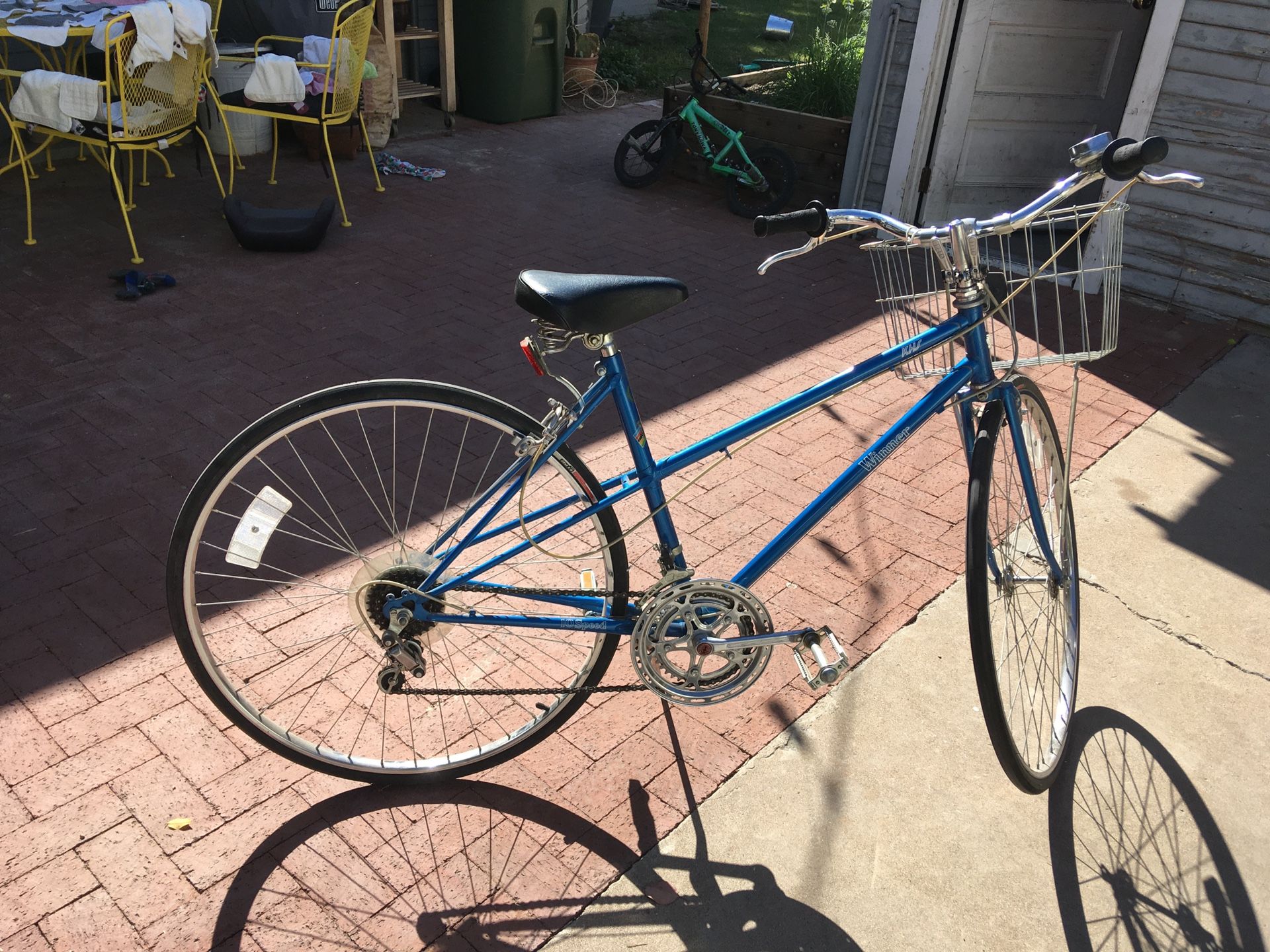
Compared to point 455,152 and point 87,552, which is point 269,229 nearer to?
point 455,152

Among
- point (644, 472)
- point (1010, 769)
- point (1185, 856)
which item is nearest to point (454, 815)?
point (644, 472)

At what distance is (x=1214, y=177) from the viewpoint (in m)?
6.01

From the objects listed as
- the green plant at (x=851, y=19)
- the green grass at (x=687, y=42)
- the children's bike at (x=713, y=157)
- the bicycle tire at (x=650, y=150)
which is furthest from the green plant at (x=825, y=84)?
the green grass at (x=687, y=42)

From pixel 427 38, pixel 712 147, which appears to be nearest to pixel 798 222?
pixel 712 147

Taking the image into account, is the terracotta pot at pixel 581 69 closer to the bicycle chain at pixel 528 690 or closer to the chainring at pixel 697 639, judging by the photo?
the bicycle chain at pixel 528 690

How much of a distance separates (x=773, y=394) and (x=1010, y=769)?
8.28 ft

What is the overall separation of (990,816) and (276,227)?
4.95 m

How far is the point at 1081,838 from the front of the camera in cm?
271

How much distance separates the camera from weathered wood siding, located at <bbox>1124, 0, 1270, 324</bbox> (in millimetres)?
5777

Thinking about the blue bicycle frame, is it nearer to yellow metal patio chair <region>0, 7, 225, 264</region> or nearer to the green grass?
yellow metal patio chair <region>0, 7, 225, 264</region>

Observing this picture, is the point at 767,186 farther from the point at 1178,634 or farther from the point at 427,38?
the point at 1178,634

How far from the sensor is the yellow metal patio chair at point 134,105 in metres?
5.35

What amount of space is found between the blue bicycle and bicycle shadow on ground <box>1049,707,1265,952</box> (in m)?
0.15

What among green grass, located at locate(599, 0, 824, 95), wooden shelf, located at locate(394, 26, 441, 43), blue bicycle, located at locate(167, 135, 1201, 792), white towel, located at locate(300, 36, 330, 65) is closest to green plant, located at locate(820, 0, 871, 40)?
green grass, located at locate(599, 0, 824, 95)
